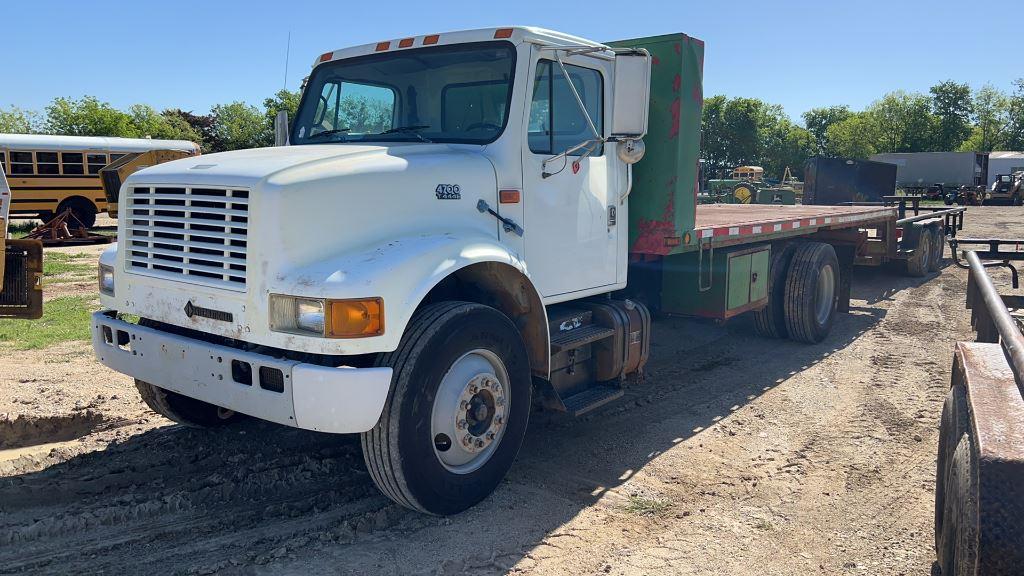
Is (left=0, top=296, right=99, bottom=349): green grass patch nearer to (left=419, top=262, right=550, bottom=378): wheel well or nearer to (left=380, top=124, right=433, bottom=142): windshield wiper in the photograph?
(left=380, top=124, right=433, bottom=142): windshield wiper

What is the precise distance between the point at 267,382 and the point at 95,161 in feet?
70.8

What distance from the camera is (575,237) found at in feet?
15.9

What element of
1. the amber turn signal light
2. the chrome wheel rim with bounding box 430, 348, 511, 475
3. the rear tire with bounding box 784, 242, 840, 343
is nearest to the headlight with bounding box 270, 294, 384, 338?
the amber turn signal light

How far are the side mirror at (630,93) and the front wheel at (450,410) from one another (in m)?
1.44

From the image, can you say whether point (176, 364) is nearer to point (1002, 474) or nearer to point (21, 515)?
point (21, 515)

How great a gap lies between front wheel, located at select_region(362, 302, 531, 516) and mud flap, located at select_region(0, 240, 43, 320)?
372 cm

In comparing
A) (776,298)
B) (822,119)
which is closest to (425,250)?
(776,298)

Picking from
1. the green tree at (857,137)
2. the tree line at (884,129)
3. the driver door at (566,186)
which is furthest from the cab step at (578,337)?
the green tree at (857,137)

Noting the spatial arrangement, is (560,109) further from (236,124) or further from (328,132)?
(236,124)

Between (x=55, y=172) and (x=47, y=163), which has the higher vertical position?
(x=47, y=163)

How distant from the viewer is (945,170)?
45.0 meters

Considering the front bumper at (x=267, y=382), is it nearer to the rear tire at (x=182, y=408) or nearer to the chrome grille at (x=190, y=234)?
the chrome grille at (x=190, y=234)

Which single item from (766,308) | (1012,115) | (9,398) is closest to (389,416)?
(9,398)

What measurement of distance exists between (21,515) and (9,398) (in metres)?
2.27
